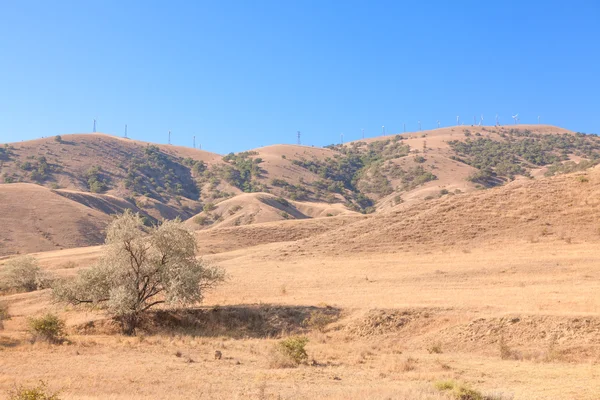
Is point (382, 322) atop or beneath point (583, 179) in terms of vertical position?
beneath

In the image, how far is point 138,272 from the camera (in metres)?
26.6

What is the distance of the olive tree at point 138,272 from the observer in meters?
25.4

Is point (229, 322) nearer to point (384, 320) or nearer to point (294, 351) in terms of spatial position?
point (384, 320)

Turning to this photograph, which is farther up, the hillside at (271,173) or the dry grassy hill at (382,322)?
the hillside at (271,173)

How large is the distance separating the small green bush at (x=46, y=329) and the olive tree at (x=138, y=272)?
3.44 meters

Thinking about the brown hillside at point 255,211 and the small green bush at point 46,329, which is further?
the brown hillside at point 255,211

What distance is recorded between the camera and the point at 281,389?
12703 millimetres

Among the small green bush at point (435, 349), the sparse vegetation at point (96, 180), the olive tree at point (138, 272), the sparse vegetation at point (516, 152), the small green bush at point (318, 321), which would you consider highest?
the sparse vegetation at point (516, 152)

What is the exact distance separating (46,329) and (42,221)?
64.6 metres

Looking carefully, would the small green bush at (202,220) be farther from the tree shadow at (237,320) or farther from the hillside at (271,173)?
the tree shadow at (237,320)

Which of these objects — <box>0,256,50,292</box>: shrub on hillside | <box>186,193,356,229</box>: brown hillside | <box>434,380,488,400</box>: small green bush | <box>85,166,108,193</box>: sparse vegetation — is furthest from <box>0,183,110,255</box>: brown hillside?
<box>434,380,488,400</box>: small green bush

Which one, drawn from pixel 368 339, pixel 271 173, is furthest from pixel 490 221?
pixel 271 173

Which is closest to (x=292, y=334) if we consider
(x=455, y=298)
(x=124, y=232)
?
(x=455, y=298)

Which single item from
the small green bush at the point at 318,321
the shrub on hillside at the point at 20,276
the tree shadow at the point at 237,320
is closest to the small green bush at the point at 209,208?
the shrub on hillside at the point at 20,276
